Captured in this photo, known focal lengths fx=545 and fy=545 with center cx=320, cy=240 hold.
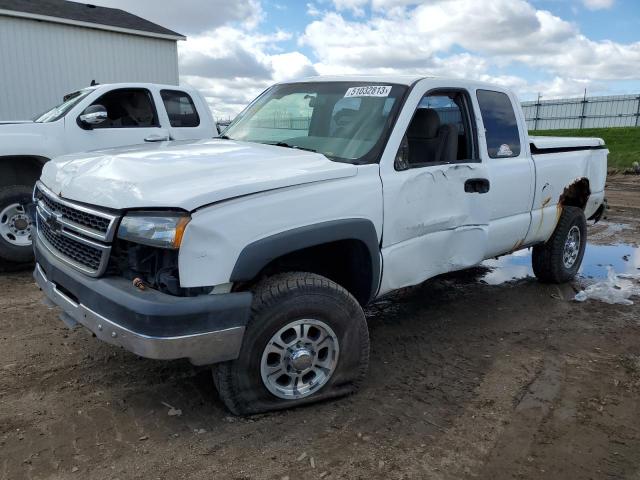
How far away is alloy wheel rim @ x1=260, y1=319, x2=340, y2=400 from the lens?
3.00 m

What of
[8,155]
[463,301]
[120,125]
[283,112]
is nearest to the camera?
[283,112]

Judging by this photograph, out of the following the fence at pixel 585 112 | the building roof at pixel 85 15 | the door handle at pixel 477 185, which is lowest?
the door handle at pixel 477 185

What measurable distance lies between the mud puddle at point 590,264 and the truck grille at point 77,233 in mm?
4468

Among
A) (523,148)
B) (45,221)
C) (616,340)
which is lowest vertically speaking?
(616,340)

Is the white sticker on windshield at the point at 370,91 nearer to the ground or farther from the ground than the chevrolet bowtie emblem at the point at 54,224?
farther from the ground

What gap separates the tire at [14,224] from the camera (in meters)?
5.87

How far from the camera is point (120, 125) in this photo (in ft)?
23.2

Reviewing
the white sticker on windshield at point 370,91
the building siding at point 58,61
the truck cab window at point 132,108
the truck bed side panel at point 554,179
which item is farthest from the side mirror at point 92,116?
the building siding at point 58,61

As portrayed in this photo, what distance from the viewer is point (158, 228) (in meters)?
2.60

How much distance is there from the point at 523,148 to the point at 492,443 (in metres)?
2.91

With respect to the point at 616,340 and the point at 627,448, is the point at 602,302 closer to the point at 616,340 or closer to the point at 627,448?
the point at 616,340

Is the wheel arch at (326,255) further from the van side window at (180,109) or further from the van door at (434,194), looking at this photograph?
the van side window at (180,109)

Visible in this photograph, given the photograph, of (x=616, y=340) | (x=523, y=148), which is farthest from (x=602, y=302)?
(x=523, y=148)

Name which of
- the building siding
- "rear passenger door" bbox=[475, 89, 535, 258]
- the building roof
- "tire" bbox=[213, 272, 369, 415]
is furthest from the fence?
"tire" bbox=[213, 272, 369, 415]
